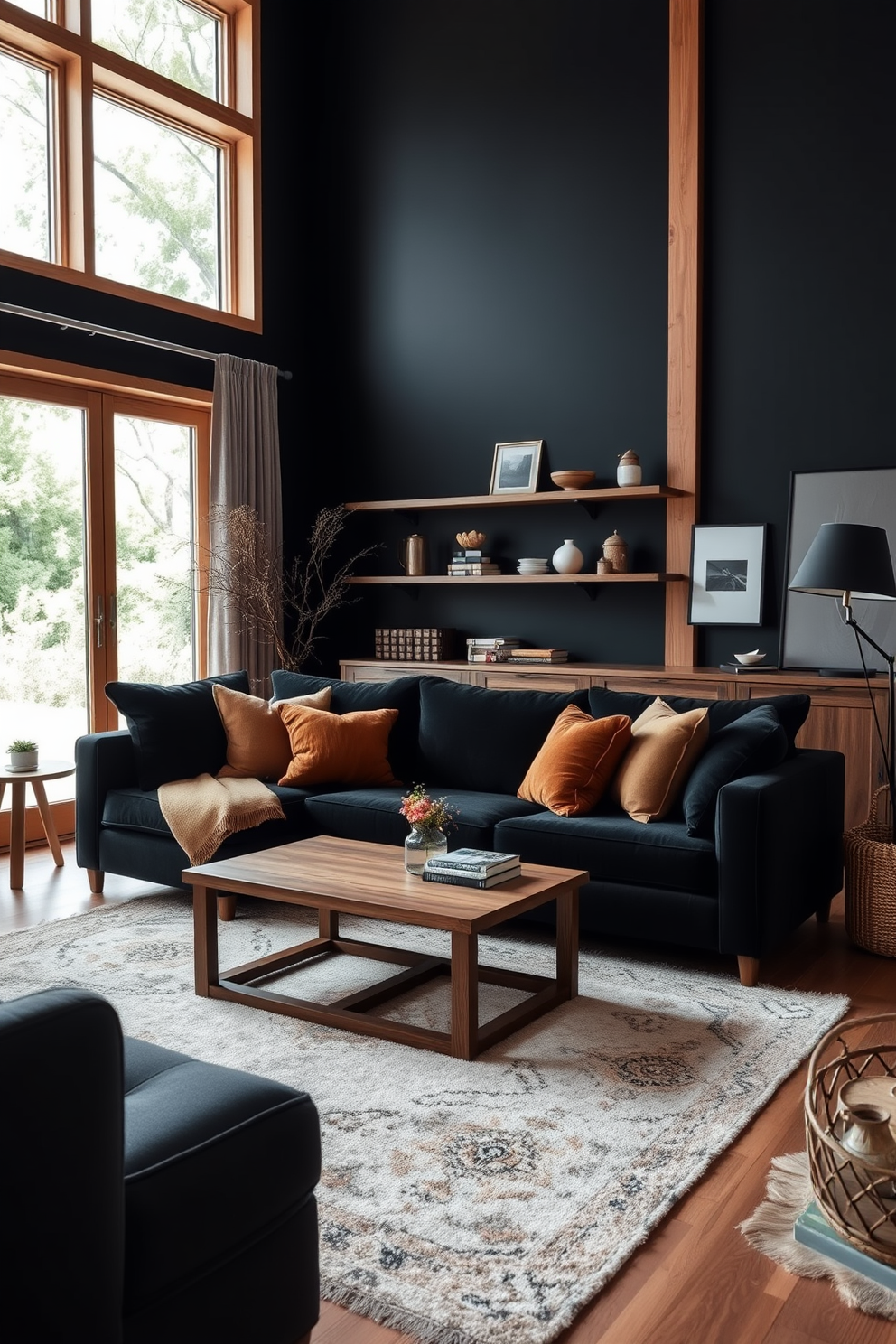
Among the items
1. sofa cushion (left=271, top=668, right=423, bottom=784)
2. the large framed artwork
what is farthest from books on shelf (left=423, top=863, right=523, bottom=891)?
the large framed artwork

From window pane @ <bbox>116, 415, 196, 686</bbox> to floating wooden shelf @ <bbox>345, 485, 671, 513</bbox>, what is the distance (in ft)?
3.55

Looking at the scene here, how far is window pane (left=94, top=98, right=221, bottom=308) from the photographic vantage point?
612 cm

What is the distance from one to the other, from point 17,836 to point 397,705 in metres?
1.72

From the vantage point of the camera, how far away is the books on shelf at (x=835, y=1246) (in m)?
2.06

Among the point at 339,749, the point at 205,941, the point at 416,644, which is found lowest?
the point at 205,941

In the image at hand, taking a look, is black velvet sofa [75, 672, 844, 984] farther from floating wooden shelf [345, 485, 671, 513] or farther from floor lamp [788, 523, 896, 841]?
floating wooden shelf [345, 485, 671, 513]

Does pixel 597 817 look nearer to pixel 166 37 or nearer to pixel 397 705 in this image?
pixel 397 705

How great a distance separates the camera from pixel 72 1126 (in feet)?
4.58

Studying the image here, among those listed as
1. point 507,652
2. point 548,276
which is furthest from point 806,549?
point 548,276

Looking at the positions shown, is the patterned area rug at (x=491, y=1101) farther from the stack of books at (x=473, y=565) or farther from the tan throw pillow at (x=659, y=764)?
the stack of books at (x=473, y=565)

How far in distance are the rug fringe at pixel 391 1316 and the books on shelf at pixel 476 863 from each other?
4.70 feet

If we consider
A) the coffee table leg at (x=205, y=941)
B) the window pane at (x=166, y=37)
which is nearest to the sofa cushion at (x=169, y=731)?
the coffee table leg at (x=205, y=941)

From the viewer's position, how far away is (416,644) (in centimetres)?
686

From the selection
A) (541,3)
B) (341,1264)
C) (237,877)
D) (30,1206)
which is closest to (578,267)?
→ (541,3)
